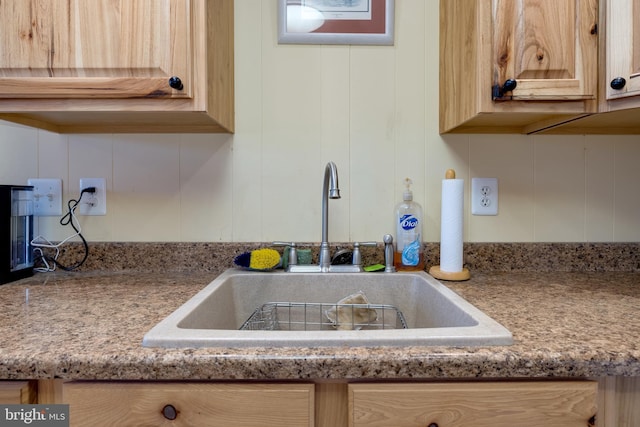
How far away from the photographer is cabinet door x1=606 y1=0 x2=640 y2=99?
0.79 m

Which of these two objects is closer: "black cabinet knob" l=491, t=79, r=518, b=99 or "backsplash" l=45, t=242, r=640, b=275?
"black cabinet knob" l=491, t=79, r=518, b=99

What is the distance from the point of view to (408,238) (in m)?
1.08

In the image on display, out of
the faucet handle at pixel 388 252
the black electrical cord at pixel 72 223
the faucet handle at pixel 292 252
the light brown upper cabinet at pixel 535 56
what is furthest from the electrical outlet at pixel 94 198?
the light brown upper cabinet at pixel 535 56

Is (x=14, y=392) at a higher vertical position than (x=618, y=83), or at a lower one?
lower

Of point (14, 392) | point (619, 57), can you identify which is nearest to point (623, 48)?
point (619, 57)

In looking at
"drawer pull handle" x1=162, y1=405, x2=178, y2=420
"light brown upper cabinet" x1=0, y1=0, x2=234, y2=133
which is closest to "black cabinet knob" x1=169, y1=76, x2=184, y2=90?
"light brown upper cabinet" x1=0, y1=0, x2=234, y2=133

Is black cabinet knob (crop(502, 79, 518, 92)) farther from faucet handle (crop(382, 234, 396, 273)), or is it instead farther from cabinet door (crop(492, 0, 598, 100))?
faucet handle (crop(382, 234, 396, 273))

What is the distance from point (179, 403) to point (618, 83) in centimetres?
108

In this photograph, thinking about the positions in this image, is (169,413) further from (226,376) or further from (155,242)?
(155,242)

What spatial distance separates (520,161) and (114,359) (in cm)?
119

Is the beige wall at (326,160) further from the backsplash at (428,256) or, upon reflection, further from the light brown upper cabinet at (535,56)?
the light brown upper cabinet at (535,56)

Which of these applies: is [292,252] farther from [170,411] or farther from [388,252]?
[170,411]

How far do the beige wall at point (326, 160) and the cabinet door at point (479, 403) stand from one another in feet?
2.10

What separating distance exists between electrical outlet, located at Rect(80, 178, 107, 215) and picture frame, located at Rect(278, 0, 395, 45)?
730 mm
